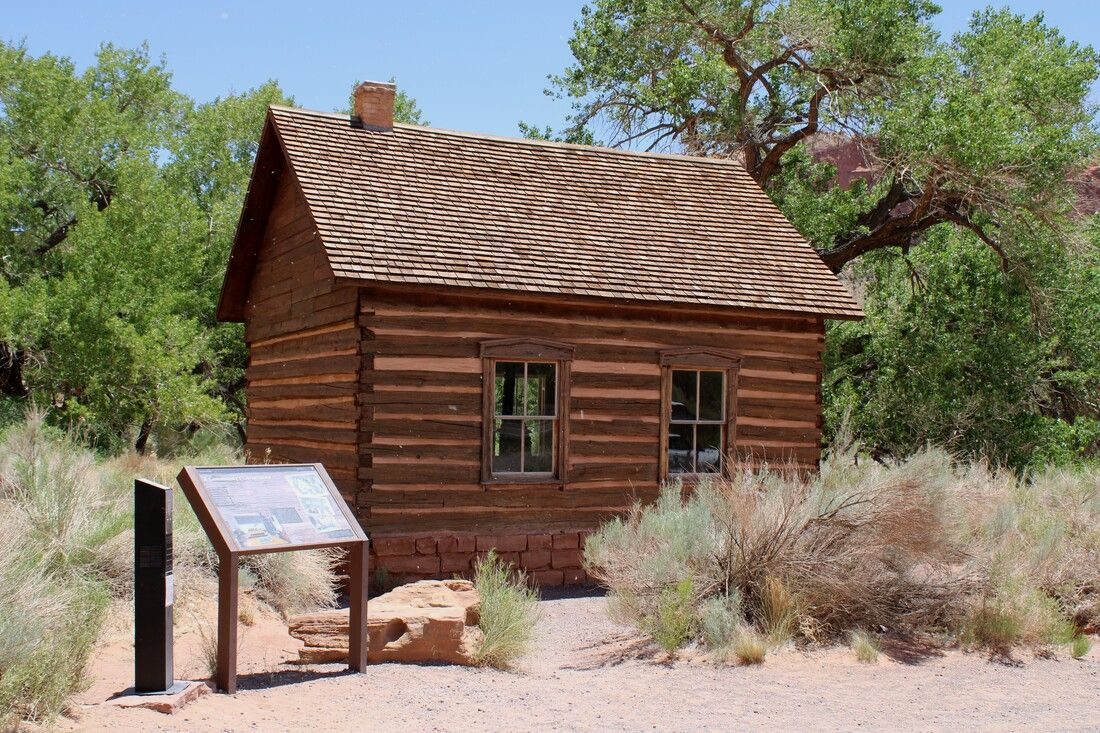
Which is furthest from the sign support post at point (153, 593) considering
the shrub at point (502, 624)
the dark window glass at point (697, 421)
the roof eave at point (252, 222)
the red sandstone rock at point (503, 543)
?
the dark window glass at point (697, 421)

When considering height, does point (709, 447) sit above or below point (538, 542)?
above

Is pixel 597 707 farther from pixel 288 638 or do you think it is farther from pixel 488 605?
pixel 288 638

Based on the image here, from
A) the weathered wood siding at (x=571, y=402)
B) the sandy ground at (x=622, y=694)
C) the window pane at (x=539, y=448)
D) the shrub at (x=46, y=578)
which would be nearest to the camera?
the shrub at (x=46, y=578)

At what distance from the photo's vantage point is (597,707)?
6883 mm

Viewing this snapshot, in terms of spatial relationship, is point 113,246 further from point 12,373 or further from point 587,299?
point 587,299

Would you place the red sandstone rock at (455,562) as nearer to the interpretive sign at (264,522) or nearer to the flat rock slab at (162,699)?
the interpretive sign at (264,522)

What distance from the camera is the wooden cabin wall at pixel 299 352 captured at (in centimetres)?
1166

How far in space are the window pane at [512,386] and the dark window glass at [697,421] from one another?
174 centimetres

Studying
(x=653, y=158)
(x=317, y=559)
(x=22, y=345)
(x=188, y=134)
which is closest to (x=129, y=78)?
(x=188, y=134)

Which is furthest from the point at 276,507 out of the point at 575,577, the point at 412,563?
the point at 575,577

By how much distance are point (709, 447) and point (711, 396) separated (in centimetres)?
59

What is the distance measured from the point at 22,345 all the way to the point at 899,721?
18846 mm

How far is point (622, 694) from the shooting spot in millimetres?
7262

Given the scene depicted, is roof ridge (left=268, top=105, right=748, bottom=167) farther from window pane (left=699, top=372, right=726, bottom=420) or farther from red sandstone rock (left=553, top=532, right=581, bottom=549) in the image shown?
red sandstone rock (left=553, top=532, right=581, bottom=549)
